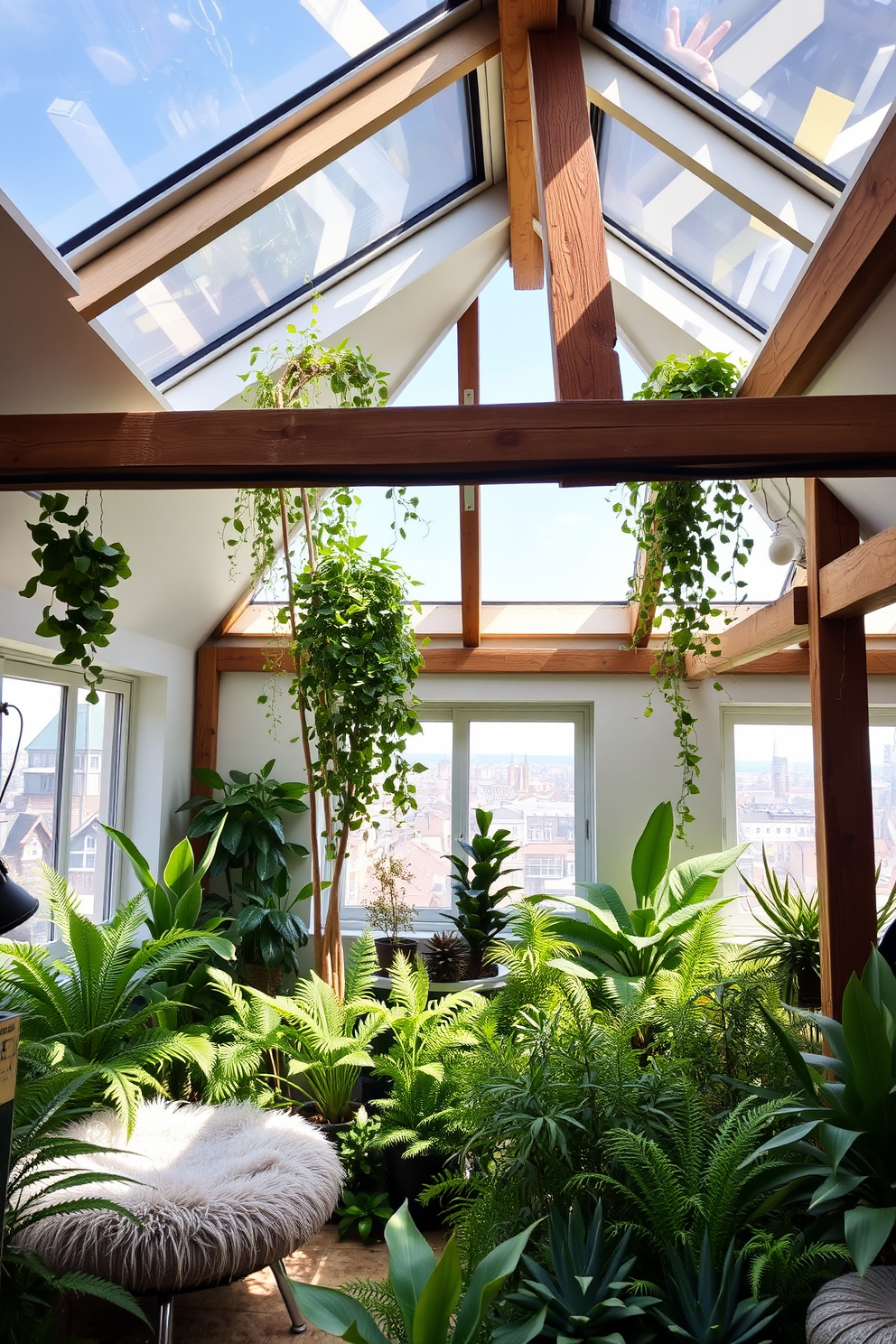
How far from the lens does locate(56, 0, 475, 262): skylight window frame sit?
8.05 ft

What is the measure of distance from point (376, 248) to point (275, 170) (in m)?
1.07

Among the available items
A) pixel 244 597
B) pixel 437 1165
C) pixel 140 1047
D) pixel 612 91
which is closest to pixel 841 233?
pixel 612 91

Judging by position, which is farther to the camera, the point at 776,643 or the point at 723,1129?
the point at 776,643

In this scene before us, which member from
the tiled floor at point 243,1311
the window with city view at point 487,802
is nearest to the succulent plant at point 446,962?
the window with city view at point 487,802

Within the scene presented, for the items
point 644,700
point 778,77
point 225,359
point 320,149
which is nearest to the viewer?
point 778,77

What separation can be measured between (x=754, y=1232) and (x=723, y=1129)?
0.69ft

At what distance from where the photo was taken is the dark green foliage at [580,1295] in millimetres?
1767

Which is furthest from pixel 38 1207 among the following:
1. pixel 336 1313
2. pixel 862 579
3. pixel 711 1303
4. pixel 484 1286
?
pixel 862 579

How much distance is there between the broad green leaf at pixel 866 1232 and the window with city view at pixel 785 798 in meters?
3.40

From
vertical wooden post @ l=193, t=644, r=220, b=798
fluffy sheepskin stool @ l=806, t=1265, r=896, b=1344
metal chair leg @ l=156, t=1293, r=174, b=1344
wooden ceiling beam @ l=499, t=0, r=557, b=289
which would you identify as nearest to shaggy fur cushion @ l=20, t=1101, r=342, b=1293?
metal chair leg @ l=156, t=1293, r=174, b=1344

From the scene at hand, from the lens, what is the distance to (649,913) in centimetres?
418

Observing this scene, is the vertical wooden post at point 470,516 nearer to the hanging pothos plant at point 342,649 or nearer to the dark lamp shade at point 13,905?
the hanging pothos plant at point 342,649

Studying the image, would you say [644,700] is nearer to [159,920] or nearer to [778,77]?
[159,920]

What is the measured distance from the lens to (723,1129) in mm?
2123
